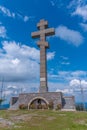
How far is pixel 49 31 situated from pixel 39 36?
2.13m

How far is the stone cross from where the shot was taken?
26.7 m

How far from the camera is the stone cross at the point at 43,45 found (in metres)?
26.7

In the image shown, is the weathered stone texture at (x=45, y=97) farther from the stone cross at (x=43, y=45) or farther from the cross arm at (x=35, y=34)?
the cross arm at (x=35, y=34)

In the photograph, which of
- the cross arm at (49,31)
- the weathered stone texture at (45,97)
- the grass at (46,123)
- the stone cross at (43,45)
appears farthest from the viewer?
the cross arm at (49,31)

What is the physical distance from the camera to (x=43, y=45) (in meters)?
28.4

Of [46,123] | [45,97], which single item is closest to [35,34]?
[45,97]

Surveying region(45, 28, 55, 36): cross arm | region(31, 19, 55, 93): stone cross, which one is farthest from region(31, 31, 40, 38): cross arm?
region(45, 28, 55, 36): cross arm

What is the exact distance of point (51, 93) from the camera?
1010 inches

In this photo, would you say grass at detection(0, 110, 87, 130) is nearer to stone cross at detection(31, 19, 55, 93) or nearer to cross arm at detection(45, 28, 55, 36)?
stone cross at detection(31, 19, 55, 93)

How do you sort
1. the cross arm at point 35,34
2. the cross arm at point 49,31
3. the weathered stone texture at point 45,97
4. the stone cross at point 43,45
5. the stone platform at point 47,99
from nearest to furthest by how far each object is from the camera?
the stone platform at point 47,99 < the weathered stone texture at point 45,97 < the stone cross at point 43,45 < the cross arm at point 49,31 < the cross arm at point 35,34

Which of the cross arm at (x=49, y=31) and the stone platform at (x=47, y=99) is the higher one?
the cross arm at (x=49, y=31)

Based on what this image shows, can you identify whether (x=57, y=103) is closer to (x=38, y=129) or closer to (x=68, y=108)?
(x=68, y=108)

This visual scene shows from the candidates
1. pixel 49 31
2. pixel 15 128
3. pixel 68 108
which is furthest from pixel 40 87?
pixel 15 128

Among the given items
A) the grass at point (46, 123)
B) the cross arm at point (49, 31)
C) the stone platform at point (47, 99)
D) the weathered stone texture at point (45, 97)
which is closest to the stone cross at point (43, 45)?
the cross arm at point (49, 31)
